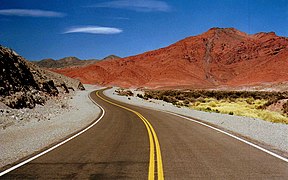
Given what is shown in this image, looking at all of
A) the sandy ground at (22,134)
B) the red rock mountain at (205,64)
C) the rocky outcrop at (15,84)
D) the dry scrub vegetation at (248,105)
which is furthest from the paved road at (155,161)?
the red rock mountain at (205,64)

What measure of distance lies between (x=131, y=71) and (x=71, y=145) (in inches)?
5388

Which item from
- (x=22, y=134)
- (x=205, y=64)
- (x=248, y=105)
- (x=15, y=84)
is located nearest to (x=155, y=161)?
(x=22, y=134)

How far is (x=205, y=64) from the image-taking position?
13900cm

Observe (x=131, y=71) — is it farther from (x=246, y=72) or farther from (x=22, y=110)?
(x=22, y=110)

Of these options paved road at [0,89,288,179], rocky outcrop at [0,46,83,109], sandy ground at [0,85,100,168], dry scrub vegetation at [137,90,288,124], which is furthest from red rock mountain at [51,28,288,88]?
paved road at [0,89,288,179]

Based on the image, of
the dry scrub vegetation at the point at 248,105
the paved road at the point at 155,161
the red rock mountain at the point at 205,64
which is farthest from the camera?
the red rock mountain at the point at 205,64

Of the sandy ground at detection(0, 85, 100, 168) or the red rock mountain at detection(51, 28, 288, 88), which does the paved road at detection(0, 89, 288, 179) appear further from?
the red rock mountain at detection(51, 28, 288, 88)

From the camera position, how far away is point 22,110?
2245 centimetres

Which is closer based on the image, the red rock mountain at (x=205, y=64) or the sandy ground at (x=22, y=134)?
the sandy ground at (x=22, y=134)

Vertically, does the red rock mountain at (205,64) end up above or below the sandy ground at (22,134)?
above

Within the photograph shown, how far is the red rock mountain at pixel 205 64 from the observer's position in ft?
397

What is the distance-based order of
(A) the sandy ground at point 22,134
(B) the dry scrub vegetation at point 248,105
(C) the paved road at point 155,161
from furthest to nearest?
(B) the dry scrub vegetation at point 248,105 < (A) the sandy ground at point 22,134 < (C) the paved road at point 155,161

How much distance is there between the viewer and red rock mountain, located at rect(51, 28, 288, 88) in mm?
121125

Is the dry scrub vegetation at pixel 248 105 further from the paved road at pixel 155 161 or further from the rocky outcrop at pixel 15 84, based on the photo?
the rocky outcrop at pixel 15 84
